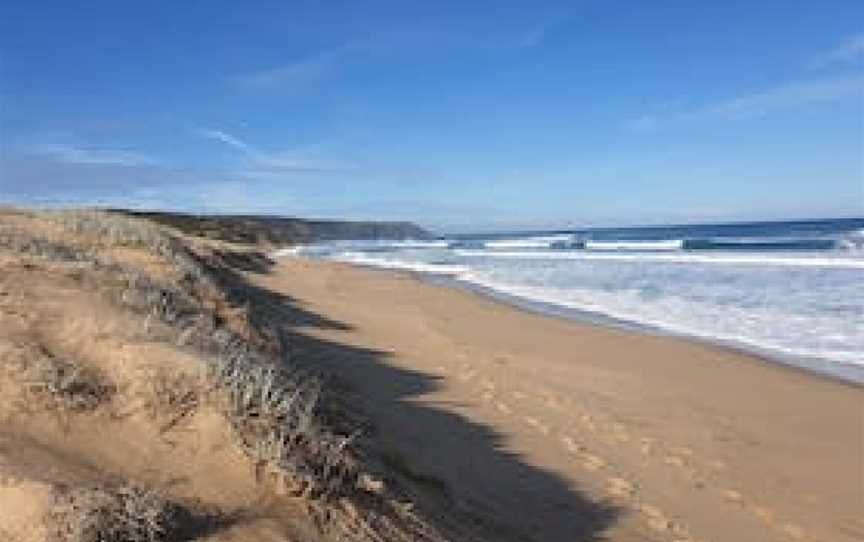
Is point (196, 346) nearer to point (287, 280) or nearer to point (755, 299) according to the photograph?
point (755, 299)

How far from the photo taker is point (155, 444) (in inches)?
187

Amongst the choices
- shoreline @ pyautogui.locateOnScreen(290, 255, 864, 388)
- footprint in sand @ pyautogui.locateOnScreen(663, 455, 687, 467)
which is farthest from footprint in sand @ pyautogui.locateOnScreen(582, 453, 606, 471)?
shoreline @ pyautogui.locateOnScreen(290, 255, 864, 388)

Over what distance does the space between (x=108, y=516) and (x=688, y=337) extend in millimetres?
→ 15810

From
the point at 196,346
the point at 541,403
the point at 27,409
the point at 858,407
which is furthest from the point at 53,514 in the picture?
the point at 858,407

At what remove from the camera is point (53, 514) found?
3902mm

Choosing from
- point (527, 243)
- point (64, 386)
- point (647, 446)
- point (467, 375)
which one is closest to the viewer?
point (64, 386)

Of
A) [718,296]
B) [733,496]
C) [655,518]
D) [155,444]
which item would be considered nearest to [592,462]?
[733,496]

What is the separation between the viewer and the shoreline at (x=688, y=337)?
14.5 m

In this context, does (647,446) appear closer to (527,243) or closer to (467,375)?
(467,375)

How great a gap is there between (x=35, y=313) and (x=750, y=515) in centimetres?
480

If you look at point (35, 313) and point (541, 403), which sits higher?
point (35, 313)

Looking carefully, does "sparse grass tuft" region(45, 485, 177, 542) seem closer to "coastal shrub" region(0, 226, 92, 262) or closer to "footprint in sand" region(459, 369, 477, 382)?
"coastal shrub" region(0, 226, 92, 262)

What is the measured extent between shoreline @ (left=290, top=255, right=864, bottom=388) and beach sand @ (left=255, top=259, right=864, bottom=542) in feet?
0.97

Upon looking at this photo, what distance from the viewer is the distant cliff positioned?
7819 cm
